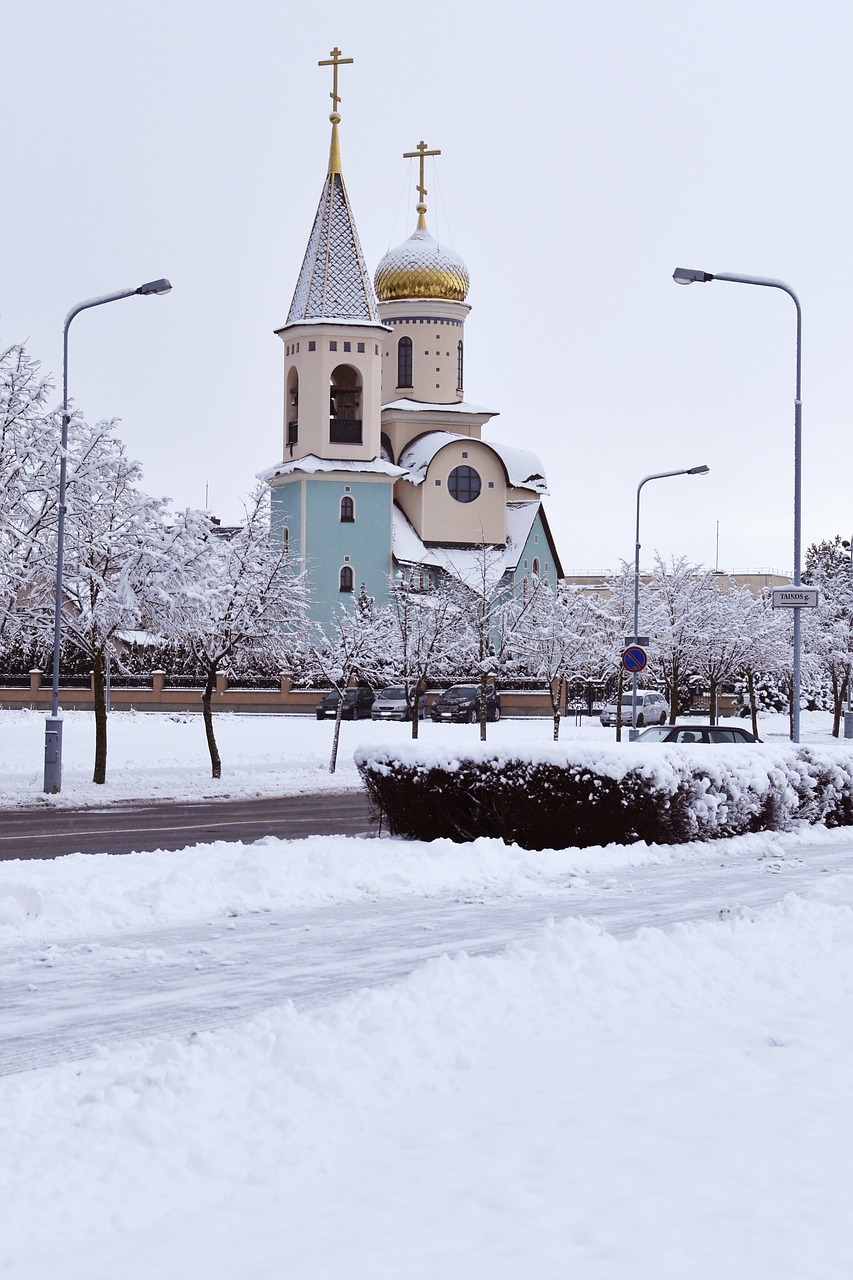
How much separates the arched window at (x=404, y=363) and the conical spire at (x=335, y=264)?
980cm

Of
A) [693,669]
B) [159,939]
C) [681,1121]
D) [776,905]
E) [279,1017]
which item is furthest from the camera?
[693,669]

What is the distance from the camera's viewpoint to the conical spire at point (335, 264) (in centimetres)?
6912

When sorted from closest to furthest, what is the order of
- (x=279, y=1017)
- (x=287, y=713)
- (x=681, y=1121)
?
(x=681, y=1121) < (x=279, y=1017) < (x=287, y=713)

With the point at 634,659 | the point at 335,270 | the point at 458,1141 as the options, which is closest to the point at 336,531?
the point at 335,270

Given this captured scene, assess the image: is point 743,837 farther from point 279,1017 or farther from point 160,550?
point 160,550

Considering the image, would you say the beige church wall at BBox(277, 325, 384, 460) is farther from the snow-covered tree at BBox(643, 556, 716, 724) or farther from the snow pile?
the snow pile

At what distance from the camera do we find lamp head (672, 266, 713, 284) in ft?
77.9

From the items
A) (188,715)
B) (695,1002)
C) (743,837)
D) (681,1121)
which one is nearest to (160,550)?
(743,837)

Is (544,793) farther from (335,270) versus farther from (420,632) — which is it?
(335,270)

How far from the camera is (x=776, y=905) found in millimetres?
11531

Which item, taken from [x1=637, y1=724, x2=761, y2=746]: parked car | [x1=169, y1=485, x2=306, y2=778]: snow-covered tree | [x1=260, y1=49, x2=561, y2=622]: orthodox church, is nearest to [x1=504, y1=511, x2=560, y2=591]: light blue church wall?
[x1=260, y1=49, x2=561, y2=622]: orthodox church

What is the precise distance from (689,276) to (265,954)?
16.8 meters

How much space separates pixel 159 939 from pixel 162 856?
2973 millimetres

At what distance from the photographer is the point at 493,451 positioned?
78.8 metres
